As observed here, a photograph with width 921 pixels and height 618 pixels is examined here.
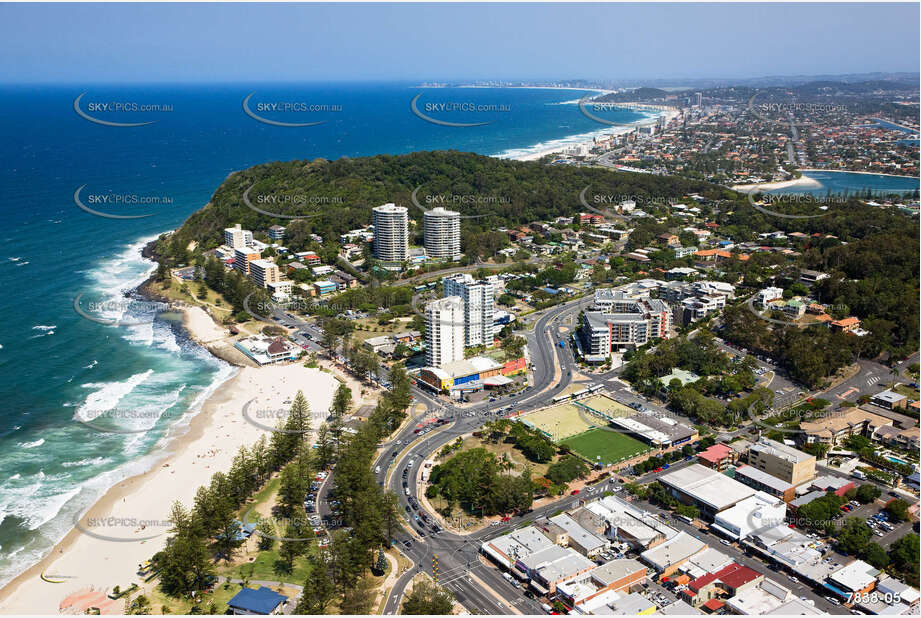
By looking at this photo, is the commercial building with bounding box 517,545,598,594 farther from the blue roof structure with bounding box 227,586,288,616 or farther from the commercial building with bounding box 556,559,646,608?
the blue roof structure with bounding box 227,586,288,616

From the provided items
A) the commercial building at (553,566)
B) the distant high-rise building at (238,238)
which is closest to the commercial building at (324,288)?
the distant high-rise building at (238,238)

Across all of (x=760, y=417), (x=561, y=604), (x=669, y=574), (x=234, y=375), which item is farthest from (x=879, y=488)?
(x=234, y=375)

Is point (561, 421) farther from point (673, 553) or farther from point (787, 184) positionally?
point (787, 184)

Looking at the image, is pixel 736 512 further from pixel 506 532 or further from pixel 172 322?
pixel 172 322

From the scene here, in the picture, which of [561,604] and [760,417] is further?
[760,417]

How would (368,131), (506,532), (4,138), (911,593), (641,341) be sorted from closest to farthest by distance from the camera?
(911,593) → (506,532) → (641,341) → (4,138) → (368,131)

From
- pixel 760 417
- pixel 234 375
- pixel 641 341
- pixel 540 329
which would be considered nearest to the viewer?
pixel 760 417
